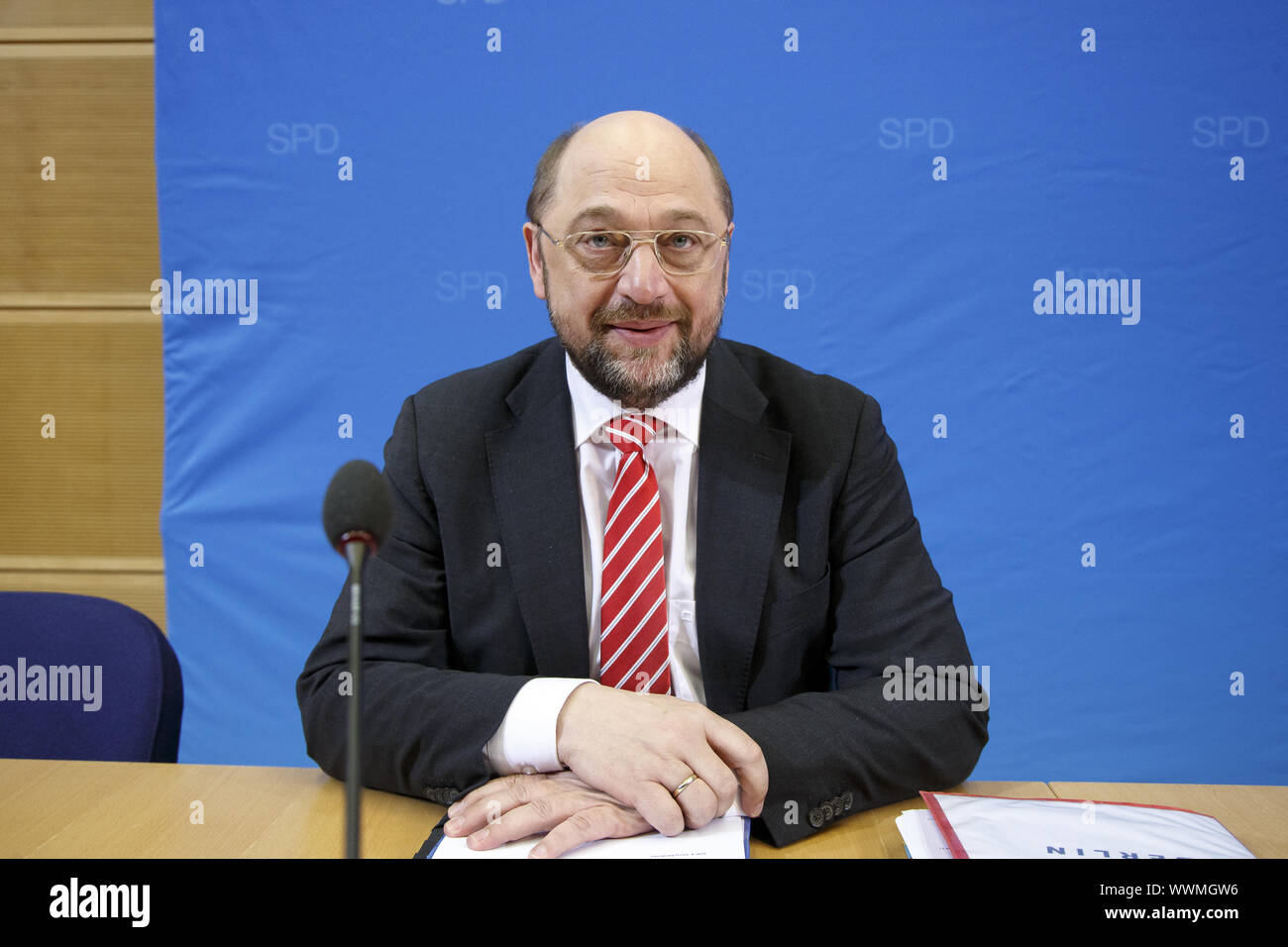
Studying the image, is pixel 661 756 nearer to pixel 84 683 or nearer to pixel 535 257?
pixel 535 257

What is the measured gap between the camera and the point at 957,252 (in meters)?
3.01

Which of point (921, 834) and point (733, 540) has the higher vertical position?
point (733, 540)

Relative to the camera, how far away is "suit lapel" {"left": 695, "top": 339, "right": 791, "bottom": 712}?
69.5 inches

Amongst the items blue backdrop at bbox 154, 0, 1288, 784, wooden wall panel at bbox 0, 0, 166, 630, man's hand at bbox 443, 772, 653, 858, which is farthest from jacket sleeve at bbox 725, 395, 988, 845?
wooden wall panel at bbox 0, 0, 166, 630

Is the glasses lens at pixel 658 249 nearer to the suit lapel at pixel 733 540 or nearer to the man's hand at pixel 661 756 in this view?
the suit lapel at pixel 733 540

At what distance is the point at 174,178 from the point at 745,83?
181 cm

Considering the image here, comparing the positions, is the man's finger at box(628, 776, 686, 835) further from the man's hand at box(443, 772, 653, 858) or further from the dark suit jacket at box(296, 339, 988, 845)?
the dark suit jacket at box(296, 339, 988, 845)

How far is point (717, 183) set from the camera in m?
1.90

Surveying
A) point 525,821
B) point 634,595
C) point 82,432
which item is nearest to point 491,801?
point 525,821

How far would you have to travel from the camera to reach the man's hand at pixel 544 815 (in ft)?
4.05

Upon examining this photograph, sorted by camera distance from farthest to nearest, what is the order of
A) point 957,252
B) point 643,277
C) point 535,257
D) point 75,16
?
1. point 75,16
2. point 957,252
3. point 535,257
4. point 643,277

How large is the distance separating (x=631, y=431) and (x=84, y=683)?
1091mm

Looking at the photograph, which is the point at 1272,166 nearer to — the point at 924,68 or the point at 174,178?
the point at 924,68

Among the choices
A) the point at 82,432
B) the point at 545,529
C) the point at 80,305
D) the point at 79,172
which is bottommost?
the point at 545,529
